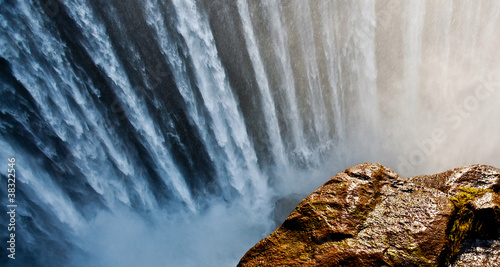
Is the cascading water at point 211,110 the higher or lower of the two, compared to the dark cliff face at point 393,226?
higher

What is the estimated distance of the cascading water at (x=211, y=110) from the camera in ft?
25.6

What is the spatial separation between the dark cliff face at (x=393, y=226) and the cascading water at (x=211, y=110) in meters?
7.15

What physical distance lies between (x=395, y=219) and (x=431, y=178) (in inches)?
45.9

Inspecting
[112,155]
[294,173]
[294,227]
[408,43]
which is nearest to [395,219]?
[294,227]

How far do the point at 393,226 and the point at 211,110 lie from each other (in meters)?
7.97

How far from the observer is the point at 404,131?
49.5 ft

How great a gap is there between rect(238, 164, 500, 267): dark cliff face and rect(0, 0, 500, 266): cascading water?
715 cm

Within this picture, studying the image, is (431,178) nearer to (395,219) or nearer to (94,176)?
(395,219)

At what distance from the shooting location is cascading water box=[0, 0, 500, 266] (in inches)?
307

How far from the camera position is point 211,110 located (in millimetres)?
10148

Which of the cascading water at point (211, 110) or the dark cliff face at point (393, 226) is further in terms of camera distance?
the cascading water at point (211, 110)

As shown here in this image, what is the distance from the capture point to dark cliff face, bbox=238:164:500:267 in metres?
2.64

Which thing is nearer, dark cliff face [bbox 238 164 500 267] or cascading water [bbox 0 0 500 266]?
dark cliff face [bbox 238 164 500 267]

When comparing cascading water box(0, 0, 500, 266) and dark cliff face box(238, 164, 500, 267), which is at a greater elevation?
cascading water box(0, 0, 500, 266)
